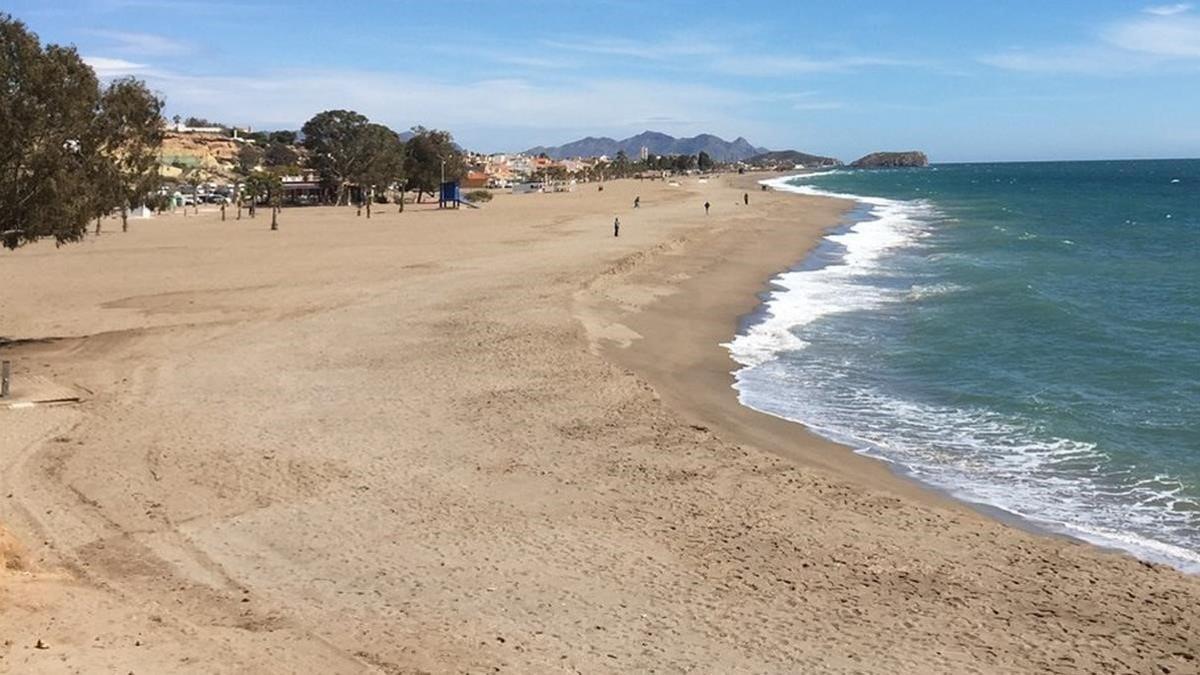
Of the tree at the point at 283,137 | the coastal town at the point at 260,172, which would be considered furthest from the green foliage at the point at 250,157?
the tree at the point at 283,137

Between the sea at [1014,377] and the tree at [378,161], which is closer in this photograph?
the sea at [1014,377]

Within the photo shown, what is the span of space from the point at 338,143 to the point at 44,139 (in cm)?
6212

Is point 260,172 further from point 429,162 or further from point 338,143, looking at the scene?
point 429,162

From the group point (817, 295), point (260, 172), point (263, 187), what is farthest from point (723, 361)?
point (260, 172)

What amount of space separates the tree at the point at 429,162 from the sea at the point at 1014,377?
48.8 m

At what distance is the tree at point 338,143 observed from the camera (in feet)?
256

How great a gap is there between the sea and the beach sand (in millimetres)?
1103

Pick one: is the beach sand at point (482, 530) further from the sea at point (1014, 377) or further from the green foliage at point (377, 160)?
the green foliage at point (377, 160)

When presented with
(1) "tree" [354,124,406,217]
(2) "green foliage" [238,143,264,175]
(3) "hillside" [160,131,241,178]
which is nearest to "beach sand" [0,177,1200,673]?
(1) "tree" [354,124,406,217]

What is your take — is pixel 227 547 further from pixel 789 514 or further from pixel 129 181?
pixel 129 181

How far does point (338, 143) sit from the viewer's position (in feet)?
258

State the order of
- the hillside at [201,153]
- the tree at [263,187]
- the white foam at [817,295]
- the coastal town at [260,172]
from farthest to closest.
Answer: the hillside at [201,153], the coastal town at [260,172], the tree at [263,187], the white foam at [817,295]

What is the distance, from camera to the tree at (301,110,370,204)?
7806 centimetres

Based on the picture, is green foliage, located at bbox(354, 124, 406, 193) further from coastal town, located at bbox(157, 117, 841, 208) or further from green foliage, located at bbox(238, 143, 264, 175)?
green foliage, located at bbox(238, 143, 264, 175)
